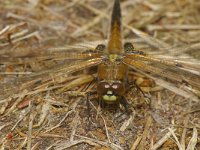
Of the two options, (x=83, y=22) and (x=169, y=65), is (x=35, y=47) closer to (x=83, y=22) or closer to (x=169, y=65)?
(x=83, y=22)

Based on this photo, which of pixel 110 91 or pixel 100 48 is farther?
pixel 100 48

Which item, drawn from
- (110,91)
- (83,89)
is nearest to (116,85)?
(110,91)

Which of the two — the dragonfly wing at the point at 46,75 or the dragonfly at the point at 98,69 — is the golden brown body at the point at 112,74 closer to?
the dragonfly at the point at 98,69

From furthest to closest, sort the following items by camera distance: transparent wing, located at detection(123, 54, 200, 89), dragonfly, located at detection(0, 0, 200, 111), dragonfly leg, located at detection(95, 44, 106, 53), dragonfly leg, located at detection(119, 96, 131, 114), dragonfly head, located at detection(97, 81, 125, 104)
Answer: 1. dragonfly leg, located at detection(95, 44, 106, 53)
2. transparent wing, located at detection(123, 54, 200, 89)
3. dragonfly, located at detection(0, 0, 200, 111)
4. dragonfly leg, located at detection(119, 96, 131, 114)
5. dragonfly head, located at detection(97, 81, 125, 104)

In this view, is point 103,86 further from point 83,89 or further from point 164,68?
point 164,68

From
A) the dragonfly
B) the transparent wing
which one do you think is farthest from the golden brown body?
the transparent wing

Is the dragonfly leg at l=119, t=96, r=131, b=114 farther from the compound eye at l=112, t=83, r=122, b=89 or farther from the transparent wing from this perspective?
the transparent wing
